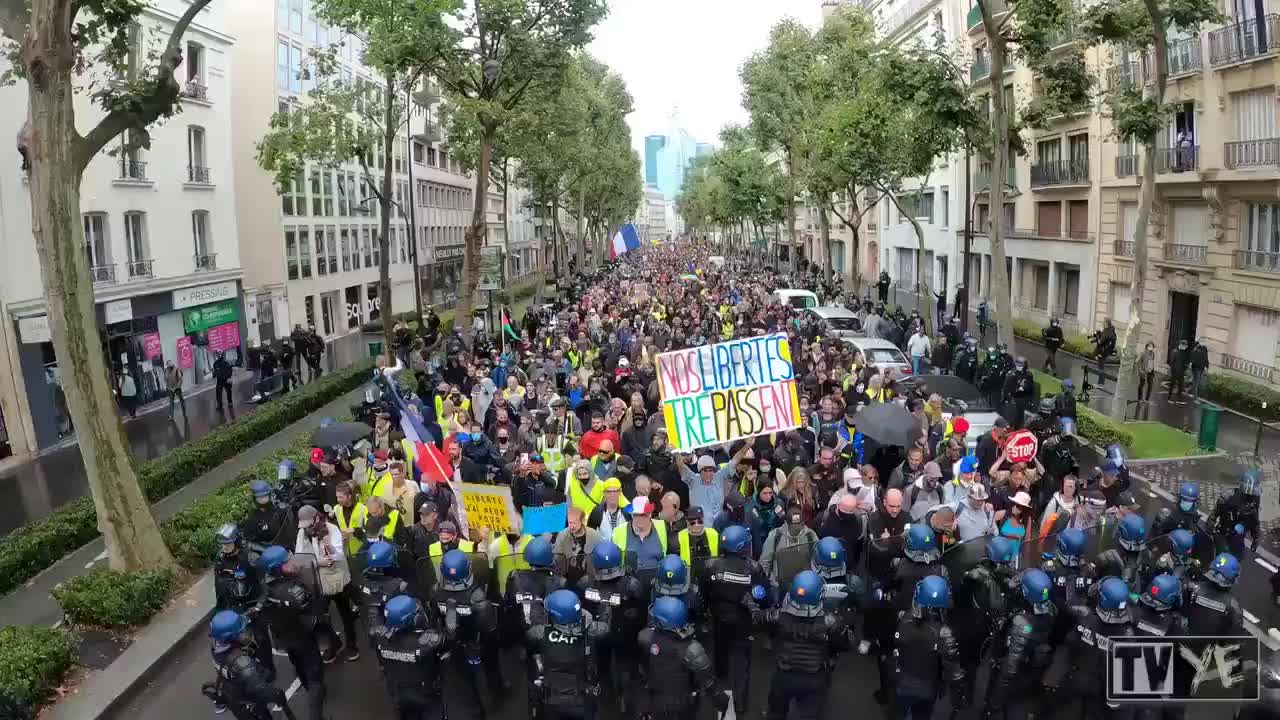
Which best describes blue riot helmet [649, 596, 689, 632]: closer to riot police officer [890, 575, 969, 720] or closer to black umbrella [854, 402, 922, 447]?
riot police officer [890, 575, 969, 720]

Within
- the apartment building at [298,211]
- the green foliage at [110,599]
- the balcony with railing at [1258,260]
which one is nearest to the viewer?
the green foliage at [110,599]

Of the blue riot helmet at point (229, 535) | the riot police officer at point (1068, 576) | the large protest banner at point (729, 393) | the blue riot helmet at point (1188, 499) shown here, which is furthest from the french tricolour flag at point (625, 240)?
the riot police officer at point (1068, 576)

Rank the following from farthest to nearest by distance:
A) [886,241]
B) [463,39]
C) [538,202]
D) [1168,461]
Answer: [886,241] → [538,202] → [463,39] → [1168,461]

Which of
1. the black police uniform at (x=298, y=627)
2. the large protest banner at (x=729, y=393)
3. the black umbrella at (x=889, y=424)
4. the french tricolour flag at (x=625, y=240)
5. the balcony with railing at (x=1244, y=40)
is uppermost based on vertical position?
the balcony with railing at (x=1244, y=40)

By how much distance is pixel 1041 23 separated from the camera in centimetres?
1884

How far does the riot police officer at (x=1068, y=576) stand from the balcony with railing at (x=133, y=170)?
2417cm

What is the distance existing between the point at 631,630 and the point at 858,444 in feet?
17.6

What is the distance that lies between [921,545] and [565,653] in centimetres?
289

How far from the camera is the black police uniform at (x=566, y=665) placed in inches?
257

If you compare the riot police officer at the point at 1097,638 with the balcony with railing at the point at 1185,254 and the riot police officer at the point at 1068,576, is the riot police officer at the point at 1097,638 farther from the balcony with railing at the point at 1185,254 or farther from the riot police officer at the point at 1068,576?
the balcony with railing at the point at 1185,254

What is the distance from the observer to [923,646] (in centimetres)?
671

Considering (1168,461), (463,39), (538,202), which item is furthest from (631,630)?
(538,202)

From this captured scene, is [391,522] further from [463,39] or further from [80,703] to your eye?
[463,39]

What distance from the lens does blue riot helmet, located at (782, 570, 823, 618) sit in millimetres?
6594
